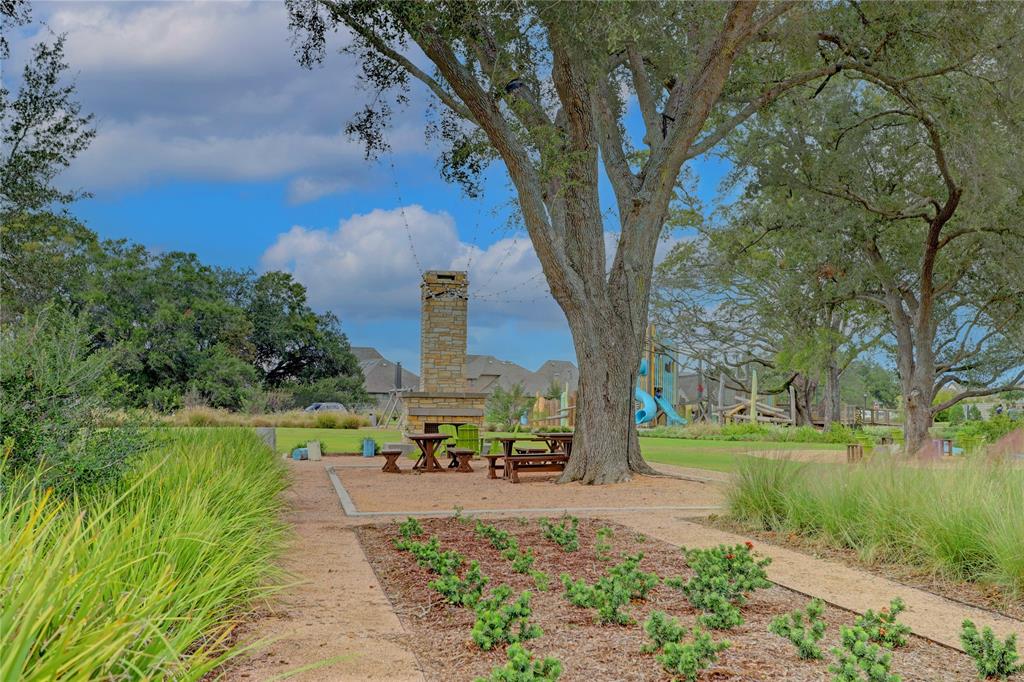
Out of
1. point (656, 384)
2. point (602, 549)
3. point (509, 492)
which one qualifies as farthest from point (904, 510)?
point (656, 384)

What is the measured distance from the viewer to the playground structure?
34875 millimetres

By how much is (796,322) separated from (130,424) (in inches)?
695

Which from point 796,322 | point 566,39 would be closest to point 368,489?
point 566,39

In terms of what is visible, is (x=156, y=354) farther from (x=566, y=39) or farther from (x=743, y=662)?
(x=743, y=662)

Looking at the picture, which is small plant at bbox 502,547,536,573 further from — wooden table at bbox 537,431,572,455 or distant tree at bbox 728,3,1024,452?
distant tree at bbox 728,3,1024,452

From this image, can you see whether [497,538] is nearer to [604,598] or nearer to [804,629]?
[604,598]

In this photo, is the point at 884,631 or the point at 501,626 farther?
the point at 884,631

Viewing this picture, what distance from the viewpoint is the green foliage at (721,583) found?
4340mm

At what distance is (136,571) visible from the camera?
11.2 ft

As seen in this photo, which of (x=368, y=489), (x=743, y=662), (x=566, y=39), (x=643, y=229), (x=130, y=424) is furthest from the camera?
(x=643, y=229)

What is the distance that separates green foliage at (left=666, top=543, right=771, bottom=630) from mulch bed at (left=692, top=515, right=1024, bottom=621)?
106 cm

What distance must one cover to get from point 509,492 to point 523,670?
26.7ft

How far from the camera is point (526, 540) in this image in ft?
23.1

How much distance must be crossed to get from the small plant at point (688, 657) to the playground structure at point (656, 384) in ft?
97.2
